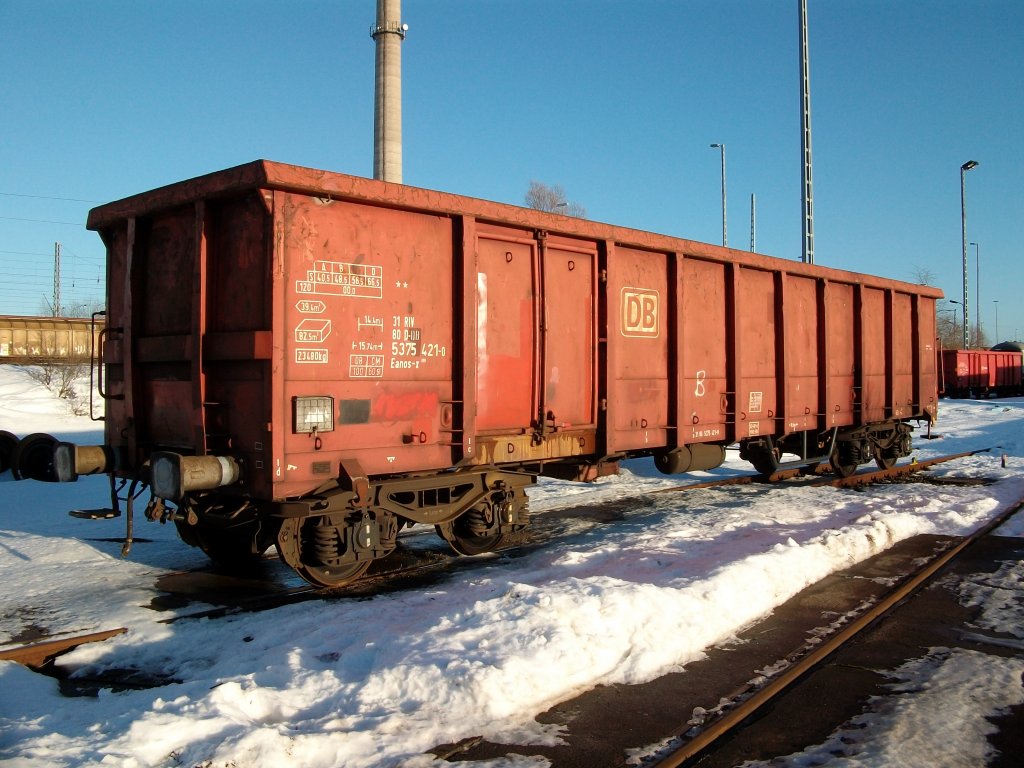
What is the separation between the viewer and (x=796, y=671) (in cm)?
488

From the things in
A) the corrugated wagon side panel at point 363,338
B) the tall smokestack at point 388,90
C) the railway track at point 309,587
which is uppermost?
the tall smokestack at point 388,90

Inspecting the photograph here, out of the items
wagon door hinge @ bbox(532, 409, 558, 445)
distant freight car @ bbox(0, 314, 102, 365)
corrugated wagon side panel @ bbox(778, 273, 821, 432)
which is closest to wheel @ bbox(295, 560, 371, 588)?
wagon door hinge @ bbox(532, 409, 558, 445)

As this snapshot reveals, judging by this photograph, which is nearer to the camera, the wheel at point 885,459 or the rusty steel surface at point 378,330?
the rusty steel surface at point 378,330

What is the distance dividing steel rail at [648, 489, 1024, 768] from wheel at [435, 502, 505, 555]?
10.8 feet

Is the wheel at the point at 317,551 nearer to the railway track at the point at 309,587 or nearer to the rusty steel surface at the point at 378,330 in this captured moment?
the railway track at the point at 309,587

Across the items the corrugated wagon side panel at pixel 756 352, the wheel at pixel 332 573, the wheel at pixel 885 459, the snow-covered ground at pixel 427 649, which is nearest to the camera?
the snow-covered ground at pixel 427 649

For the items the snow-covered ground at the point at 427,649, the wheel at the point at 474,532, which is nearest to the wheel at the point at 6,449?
the snow-covered ground at the point at 427,649

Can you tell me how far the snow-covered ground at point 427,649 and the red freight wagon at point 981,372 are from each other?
35.8m

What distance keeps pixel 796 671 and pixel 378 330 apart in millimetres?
3934

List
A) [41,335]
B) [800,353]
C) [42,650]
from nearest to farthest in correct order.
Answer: [42,650] < [800,353] < [41,335]

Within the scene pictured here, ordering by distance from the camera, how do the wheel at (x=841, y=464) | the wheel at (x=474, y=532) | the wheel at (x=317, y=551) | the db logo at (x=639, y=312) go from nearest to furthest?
1. the wheel at (x=317, y=551)
2. the wheel at (x=474, y=532)
3. the db logo at (x=639, y=312)
4. the wheel at (x=841, y=464)

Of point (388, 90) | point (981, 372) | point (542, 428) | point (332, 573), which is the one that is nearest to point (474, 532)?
point (542, 428)

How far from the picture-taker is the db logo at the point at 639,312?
341 inches

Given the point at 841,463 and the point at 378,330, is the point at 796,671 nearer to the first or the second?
the point at 378,330
